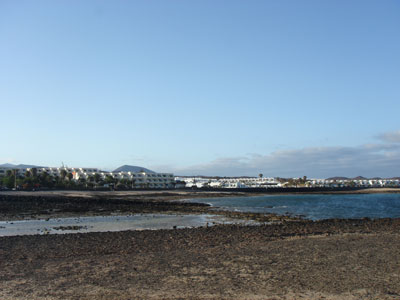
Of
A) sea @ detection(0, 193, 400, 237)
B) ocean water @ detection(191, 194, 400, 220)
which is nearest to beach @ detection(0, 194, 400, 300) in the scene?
sea @ detection(0, 193, 400, 237)

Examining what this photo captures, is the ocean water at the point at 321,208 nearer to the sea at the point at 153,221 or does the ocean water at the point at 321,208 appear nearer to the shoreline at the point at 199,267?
the sea at the point at 153,221

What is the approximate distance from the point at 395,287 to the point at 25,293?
835cm

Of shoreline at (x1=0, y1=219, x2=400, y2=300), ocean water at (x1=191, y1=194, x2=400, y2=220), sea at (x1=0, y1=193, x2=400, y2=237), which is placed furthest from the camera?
ocean water at (x1=191, y1=194, x2=400, y2=220)

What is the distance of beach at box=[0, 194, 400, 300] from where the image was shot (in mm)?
8844

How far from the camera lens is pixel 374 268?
11.2 m

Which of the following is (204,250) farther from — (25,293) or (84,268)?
(25,293)

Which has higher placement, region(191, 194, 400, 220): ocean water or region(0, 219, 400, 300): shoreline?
region(0, 219, 400, 300): shoreline

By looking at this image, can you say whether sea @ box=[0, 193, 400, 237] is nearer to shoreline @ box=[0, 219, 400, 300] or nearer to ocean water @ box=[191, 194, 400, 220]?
ocean water @ box=[191, 194, 400, 220]

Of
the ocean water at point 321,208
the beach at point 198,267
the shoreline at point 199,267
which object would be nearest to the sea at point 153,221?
the ocean water at point 321,208

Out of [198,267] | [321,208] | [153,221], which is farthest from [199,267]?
[321,208]

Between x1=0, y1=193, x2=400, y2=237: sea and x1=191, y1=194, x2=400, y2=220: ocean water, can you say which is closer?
x1=0, y1=193, x2=400, y2=237: sea

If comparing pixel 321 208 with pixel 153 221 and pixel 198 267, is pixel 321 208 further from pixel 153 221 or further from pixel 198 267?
pixel 198 267

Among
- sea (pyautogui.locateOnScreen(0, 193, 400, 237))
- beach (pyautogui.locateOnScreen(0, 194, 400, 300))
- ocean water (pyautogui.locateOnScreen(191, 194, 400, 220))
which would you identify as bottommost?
ocean water (pyautogui.locateOnScreen(191, 194, 400, 220))

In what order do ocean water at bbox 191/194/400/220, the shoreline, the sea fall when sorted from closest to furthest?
1. the shoreline
2. the sea
3. ocean water at bbox 191/194/400/220
